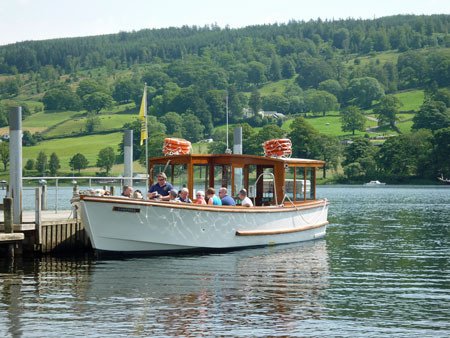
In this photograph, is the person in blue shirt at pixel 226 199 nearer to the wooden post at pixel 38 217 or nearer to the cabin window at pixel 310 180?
the cabin window at pixel 310 180

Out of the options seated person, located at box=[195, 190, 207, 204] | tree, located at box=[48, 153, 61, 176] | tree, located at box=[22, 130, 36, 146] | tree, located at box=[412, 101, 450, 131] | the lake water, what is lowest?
the lake water

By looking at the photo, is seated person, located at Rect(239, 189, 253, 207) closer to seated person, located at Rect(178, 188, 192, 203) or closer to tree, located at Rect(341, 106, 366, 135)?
seated person, located at Rect(178, 188, 192, 203)

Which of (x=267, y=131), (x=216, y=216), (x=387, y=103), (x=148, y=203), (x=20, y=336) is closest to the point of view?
(x=20, y=336)

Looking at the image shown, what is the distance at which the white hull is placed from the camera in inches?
830

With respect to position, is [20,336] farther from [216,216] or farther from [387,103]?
[387,103]

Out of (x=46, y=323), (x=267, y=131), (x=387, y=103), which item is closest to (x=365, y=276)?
(x=46, y=323)

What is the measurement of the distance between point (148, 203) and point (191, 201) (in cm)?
252

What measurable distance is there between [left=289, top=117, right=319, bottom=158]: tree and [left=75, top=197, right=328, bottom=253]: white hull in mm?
124964

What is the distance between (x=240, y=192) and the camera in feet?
78.8

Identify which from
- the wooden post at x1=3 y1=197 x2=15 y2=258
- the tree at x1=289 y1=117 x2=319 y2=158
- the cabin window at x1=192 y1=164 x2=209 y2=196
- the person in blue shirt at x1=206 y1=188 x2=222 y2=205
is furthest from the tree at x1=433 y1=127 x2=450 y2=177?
the wooden post at x1=3 y1=197 x2=15 y2=258

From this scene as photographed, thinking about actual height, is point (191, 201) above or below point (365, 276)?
above

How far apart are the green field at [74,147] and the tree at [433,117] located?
7247cm

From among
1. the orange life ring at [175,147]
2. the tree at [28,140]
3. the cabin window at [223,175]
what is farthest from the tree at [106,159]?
the cabin window at [223,175]

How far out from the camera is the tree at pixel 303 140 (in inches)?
5886
